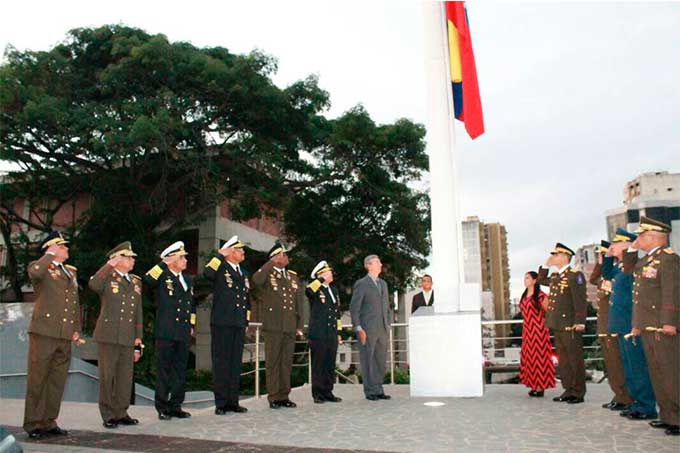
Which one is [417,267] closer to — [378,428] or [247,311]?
[247,311]

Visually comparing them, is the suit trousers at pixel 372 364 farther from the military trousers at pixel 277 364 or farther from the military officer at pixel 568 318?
the military officer at pixel 568 318

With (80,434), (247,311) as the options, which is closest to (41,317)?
(80,434)

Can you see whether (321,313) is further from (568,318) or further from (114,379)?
(568,318)

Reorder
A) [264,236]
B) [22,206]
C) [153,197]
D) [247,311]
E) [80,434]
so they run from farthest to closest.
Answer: [264,236]
[22,206]
[153,197]
[247,311]
[80,434]

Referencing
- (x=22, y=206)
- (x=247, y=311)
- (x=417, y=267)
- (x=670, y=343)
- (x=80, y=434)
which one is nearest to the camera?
(x=670, y=343)

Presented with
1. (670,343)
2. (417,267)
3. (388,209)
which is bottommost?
(670,343)

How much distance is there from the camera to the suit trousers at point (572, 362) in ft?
21.7

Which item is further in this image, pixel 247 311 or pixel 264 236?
pixel 264 236

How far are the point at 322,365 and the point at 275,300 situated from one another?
103 cm

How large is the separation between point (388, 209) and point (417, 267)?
73.8 inches

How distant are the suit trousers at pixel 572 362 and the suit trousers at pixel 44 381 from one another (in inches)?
200

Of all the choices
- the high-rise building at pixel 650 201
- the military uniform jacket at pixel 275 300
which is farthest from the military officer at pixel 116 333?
the high-rise building at pixel 650 201

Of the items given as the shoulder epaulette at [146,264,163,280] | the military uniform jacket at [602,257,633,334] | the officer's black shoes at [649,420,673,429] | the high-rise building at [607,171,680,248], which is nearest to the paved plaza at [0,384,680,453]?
the officer's black shoes at [649,420,673,429]

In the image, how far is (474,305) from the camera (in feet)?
23.0
